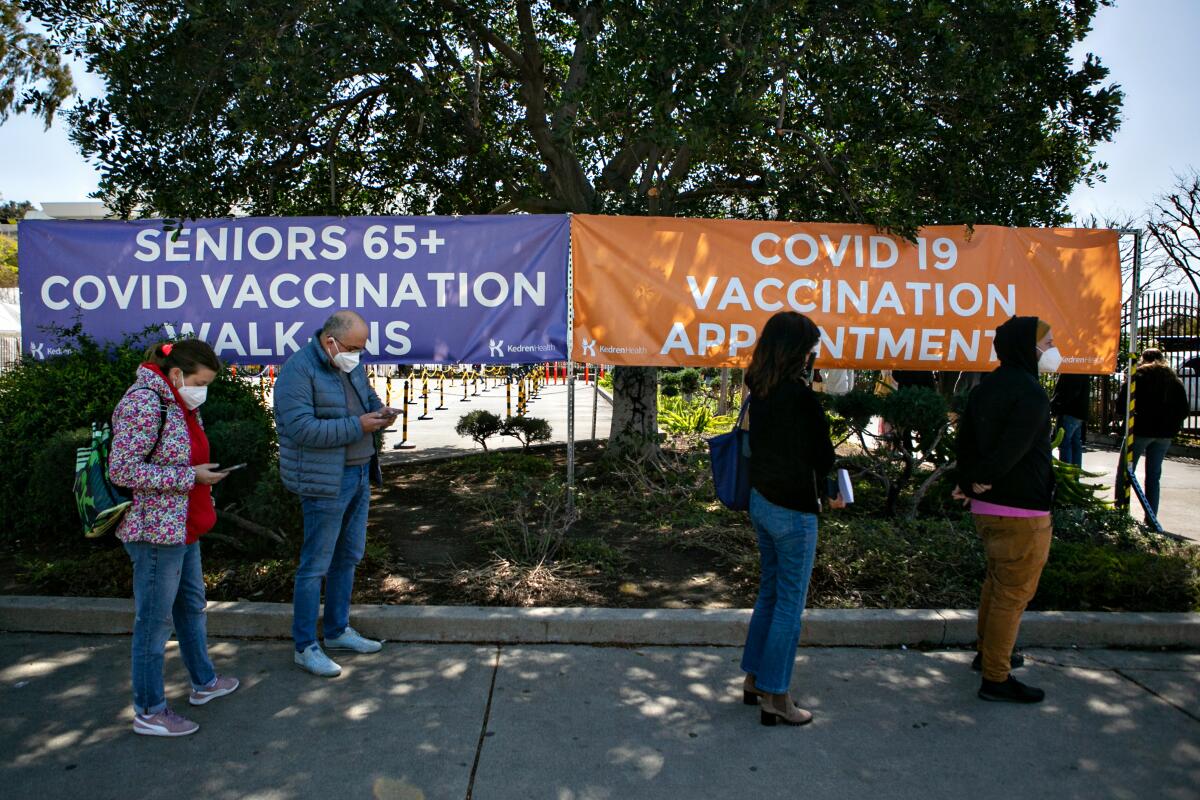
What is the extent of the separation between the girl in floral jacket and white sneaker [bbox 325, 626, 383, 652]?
0.92m

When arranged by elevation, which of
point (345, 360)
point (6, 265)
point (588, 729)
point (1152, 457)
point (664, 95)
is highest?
point (6, 265)

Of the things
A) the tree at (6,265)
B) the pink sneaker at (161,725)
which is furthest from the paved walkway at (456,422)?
the tree at (6,265)

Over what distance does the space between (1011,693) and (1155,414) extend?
4.84 m

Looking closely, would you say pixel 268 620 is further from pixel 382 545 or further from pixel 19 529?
pixel 19 529

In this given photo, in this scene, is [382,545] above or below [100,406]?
below

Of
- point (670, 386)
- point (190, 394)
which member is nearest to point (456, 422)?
point (670, 386)

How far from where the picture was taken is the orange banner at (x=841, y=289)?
6.94 metres

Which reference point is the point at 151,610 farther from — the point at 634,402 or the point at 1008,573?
the point at 634,402

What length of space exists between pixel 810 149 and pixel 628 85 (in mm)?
2149

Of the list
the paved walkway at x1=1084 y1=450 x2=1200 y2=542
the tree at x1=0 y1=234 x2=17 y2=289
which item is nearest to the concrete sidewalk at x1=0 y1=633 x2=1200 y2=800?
the paved walkway at x1=1084 y1=450 x2=1200 y2=542

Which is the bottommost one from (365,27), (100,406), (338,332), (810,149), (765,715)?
(765,715)

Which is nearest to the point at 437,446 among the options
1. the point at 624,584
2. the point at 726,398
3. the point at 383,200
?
the point at 383,200

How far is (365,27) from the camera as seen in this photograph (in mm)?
6930

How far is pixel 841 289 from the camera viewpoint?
280 inches
